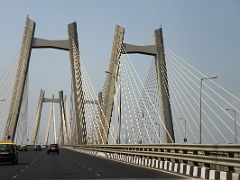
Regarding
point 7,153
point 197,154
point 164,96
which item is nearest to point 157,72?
point 164,96

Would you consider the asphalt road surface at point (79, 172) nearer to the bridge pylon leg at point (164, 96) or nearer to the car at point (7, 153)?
the car at point (7, 153)

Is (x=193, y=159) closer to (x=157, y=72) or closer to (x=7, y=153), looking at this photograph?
(x=7, y=153)

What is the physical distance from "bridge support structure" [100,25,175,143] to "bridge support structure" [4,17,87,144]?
719cm

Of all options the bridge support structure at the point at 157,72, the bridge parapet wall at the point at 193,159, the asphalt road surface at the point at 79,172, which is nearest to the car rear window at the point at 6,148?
the asphalt road surface at the point at 79,172

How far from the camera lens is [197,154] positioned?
22.7 metres

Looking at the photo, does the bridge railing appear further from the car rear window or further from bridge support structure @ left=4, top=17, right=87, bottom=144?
bridge support structure @ left=4, top=17, right=87, bottom=144

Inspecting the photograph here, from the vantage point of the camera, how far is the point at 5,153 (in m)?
39.2

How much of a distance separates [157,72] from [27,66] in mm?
15998

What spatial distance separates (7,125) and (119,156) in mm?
21550

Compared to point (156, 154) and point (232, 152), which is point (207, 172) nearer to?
point (232, 152)

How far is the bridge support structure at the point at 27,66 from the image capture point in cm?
6075

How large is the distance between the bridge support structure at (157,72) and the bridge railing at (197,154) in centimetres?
1175

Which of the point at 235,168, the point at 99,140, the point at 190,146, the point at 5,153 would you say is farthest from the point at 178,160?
the point at 99,140

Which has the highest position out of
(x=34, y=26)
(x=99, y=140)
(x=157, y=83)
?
(x=34, y=26)
